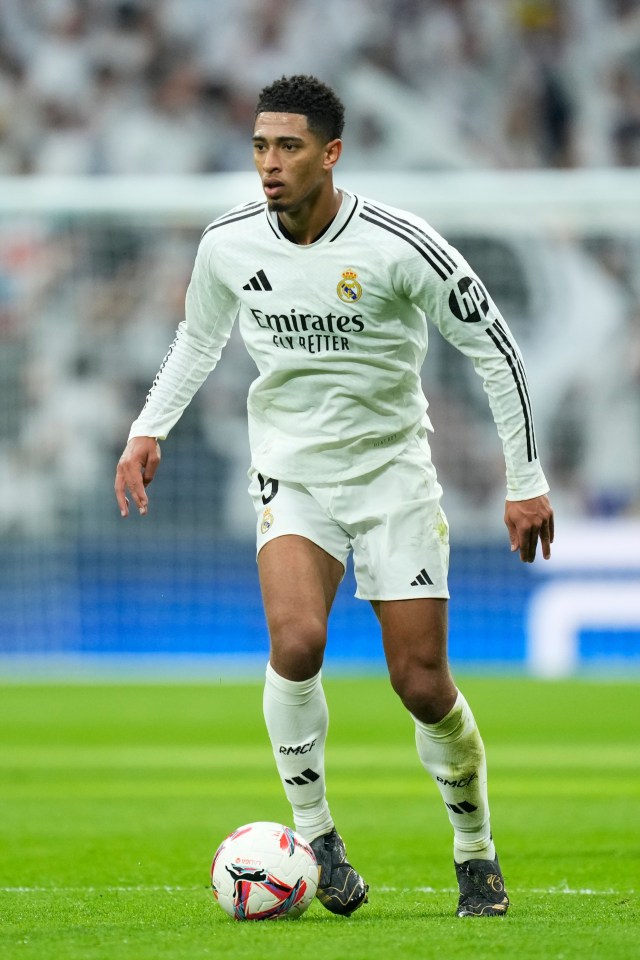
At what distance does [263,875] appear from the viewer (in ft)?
14.0

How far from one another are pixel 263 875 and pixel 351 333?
1.50 m

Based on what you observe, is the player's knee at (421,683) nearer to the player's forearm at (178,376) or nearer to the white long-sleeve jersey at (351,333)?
the white long-sleeve jersey at (351,333)

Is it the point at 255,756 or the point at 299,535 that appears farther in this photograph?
the point at 255,756

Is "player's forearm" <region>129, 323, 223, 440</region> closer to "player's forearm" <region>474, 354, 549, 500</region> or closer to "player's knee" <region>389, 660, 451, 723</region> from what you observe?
"player's forearm" <region>474, 354, 549, 500</region>

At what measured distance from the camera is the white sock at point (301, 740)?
453 cm

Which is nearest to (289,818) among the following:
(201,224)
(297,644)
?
(297,644)

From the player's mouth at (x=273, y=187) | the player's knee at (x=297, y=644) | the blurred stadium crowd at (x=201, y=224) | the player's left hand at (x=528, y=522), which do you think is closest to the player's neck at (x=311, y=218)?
the player's mouth at (x=273, y=187)

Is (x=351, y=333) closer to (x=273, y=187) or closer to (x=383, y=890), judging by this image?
(x=273, y=187)

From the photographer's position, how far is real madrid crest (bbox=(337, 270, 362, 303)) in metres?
4.54

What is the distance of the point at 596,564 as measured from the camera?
1348 centimetres

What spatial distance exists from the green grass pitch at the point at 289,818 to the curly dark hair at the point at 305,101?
2.17 m

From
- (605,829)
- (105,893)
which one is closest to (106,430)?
(605,829)

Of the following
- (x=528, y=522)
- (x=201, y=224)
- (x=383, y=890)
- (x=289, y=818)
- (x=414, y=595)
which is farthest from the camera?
(x=201, y=224)

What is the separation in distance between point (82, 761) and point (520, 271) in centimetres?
723
